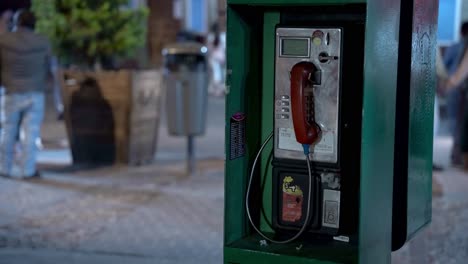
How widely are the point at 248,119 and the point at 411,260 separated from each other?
7.88ft

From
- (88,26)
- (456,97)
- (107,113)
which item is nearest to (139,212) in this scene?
(107,113)

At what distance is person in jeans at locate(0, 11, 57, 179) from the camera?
8.05m

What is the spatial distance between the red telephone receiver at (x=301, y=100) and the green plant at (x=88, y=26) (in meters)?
6.12

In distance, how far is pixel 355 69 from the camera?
3629mm

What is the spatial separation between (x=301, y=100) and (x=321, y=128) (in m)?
0.18

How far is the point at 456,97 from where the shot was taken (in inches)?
377

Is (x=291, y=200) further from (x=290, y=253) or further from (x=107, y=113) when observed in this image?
(x=107, y=113)

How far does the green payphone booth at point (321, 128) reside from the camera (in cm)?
351

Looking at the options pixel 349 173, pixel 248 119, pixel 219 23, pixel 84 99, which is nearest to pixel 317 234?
pixel 349 173

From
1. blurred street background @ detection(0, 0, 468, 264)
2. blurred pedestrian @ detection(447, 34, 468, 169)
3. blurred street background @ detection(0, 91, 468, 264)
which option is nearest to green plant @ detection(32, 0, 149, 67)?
blurred street background @ detection(0, 0, 468, 264)

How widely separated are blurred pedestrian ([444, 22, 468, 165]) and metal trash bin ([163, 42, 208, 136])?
2921mm

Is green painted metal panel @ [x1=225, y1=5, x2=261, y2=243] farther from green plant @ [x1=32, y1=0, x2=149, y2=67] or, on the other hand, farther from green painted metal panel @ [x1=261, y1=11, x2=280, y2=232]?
green plant @ [x1=32, y1=0, x2=149, y2=67]

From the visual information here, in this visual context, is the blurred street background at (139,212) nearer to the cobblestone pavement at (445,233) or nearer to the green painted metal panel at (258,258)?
the cobblestone pavement at (445,233)

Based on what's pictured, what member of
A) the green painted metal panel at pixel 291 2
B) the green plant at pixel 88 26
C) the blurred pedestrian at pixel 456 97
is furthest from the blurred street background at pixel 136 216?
the green painted metal panel at pixel 291 2
